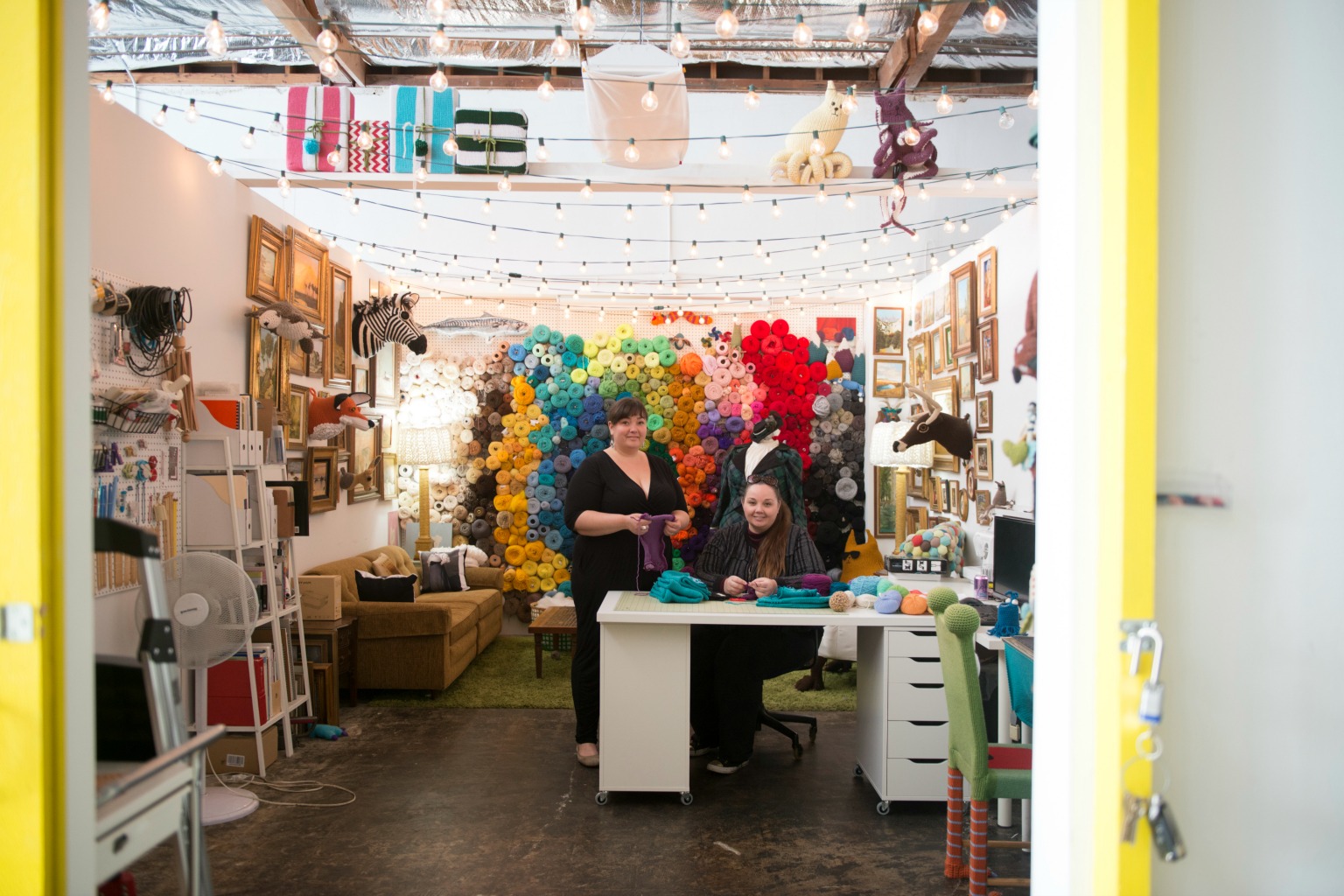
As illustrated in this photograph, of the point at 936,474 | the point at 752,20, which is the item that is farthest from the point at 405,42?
the point at 936,474

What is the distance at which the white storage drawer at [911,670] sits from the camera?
12.1 ft

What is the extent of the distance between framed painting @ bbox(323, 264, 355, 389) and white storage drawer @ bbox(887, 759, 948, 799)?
176 inches

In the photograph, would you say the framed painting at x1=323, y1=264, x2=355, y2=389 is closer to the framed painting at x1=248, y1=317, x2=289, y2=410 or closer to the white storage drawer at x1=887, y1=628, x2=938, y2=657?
the framed painting at x1=248, y1=317, x2=289, y2=410

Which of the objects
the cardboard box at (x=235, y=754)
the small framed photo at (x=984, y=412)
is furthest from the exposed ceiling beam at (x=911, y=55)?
the cardboard box at (x=235, y=754)

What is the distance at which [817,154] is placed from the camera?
191 inches

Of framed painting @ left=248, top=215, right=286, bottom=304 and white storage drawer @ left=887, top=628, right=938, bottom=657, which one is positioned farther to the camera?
framed painting @ left=248, top=215, right=286, bottom=304

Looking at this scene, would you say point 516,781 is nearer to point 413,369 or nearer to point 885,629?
point 885,629

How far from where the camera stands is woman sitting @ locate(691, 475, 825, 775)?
13.4 feet

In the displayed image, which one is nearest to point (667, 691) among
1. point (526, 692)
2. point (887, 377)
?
point (526, 692)

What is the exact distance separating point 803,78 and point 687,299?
7.12 ft

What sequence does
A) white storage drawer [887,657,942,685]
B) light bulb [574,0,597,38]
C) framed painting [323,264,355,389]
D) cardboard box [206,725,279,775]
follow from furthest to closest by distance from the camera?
1. framed painting [323,264,355,389]
2. cardboard box [206,725,279,775]
3. white storage drawer [887,657,942,685]
4. light bulb [574,0,597,38]

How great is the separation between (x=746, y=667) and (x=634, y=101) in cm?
295

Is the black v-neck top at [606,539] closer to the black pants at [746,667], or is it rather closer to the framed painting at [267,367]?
the black pants at [746,667]

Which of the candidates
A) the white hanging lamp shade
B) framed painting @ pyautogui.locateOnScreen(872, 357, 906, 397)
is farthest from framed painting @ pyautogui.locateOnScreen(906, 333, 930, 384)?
the white hanging lamp shade
